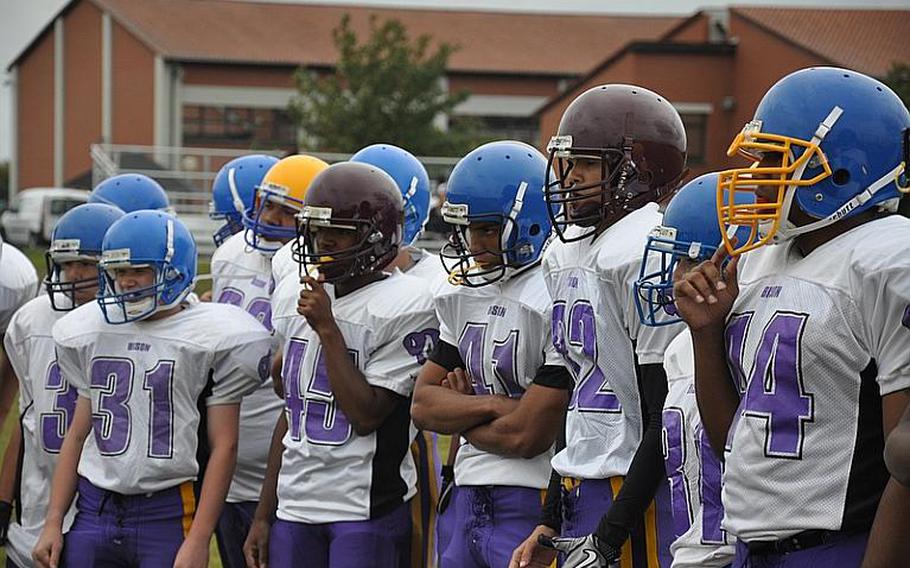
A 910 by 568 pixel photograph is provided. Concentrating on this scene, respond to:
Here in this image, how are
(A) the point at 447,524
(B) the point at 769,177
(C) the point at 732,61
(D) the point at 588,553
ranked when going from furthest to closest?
(C) the point at 732,61
(A) the point at 447,524
(D) the point at 588,553
(B) the point at 769,177

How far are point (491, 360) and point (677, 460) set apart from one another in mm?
864

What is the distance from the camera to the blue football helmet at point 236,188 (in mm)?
6523

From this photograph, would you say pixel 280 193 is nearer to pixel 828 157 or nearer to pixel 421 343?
pixel 421 343

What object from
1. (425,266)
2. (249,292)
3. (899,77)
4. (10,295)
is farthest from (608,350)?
(899,77)

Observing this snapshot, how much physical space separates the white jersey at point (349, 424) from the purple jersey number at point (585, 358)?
0.82 meters

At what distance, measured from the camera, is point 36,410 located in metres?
5.43

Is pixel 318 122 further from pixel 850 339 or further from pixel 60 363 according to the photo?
pixel 850 339

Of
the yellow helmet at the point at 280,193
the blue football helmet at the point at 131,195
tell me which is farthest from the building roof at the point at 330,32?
the yellow helmet at the point at 280,193

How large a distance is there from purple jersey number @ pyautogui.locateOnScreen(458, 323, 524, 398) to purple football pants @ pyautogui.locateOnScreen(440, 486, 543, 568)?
315mm

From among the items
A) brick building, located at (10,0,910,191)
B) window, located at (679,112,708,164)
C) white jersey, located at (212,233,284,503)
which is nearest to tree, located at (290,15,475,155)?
brick building, located at (10,0,910,191)

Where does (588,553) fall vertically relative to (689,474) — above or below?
below

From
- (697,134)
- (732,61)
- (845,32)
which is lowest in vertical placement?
(697,134)

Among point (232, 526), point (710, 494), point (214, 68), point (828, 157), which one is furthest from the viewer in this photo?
point (214, 68)

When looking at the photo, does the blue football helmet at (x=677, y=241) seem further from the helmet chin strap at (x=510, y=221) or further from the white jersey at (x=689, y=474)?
the helmet chin strap at (x=510, y=221)
